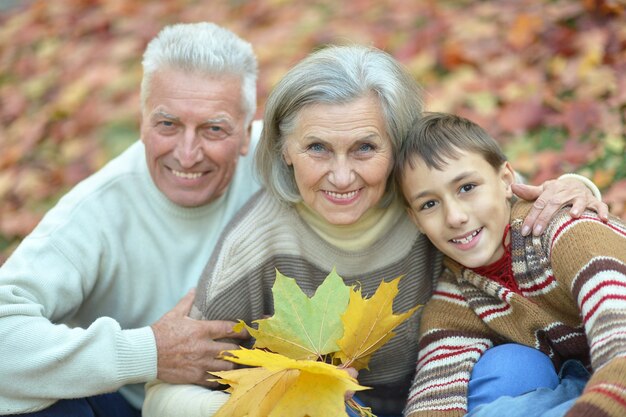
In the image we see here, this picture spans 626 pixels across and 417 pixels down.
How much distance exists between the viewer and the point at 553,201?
235 cm

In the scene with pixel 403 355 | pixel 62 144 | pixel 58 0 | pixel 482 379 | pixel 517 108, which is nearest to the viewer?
pixel 482 379

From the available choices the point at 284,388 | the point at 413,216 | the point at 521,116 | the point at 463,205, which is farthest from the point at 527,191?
the point at 521,116

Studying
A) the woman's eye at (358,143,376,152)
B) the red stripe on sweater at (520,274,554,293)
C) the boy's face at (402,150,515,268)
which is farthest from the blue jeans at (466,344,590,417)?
the woman's eye at (358,143,376,152)

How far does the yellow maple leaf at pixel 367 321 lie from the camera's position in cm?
209

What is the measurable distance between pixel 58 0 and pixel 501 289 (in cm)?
497

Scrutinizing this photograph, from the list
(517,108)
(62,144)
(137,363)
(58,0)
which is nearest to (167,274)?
(137,363)

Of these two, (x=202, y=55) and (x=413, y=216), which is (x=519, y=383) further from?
(x=202, y=55)

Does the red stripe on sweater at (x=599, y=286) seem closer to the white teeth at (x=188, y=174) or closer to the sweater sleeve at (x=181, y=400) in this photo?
the sweater sleeve at (x=181, y=400)

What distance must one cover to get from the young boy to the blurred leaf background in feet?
2.66

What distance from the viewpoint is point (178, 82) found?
8.87 feet

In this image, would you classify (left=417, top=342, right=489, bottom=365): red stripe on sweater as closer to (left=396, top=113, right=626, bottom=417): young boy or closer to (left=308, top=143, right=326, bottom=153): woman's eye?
(left=396, top=113, right=626, bottom=417): young boy

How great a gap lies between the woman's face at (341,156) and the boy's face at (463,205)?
101 millimetres

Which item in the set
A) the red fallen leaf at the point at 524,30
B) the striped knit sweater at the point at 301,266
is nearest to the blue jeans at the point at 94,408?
the striped knit sweater at the point at 301,266

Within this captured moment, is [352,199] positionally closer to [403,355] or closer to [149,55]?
[403,355]
